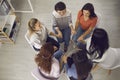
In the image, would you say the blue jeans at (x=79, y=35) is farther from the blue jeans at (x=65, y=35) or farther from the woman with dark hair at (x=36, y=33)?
the woman with dark hair at (x=36, y=33)

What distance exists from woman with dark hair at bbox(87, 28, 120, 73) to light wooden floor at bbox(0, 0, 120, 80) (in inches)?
23.0

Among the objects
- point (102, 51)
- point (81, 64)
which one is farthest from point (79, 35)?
point (81, 64)

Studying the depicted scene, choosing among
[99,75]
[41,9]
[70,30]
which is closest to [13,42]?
[41,9]

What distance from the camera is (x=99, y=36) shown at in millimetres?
2326

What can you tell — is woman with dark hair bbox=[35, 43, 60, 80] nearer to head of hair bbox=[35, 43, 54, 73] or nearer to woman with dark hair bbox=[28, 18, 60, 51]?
head of hair bbox=[35, 43, 54, 73]

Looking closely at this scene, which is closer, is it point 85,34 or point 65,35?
point 85,34

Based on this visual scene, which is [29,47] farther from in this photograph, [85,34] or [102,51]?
[102,51]

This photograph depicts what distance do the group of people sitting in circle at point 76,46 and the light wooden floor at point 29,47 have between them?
1.94 feet

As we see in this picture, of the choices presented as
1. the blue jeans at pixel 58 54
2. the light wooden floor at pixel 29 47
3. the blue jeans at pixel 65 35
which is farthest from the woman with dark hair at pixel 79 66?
the light wooden floor at pixel 29 47

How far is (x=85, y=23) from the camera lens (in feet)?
9.20

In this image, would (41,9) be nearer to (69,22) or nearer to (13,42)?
(13,42)

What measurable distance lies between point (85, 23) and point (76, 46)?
0.44 meters

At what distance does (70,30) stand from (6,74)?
48.5 inches

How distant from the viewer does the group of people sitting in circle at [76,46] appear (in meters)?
2.28
